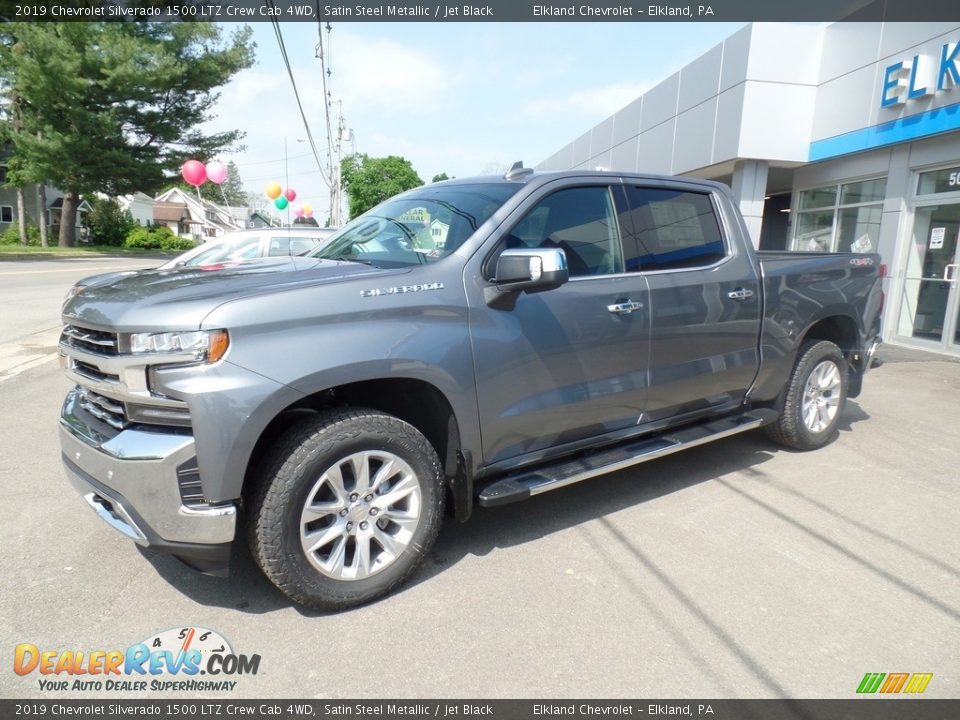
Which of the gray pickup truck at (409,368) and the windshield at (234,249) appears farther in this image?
the windshield at (234,249)

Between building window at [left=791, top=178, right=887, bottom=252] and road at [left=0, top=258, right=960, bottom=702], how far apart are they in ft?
26.5

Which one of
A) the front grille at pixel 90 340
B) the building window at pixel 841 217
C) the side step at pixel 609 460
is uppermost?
the building window at pixel 841 217

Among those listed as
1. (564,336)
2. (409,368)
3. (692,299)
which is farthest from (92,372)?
(692,299)

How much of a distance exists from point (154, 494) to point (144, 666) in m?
0.68

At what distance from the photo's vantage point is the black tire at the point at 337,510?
258cm

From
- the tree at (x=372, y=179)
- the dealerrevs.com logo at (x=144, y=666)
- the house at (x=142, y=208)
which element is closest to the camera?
the dealerrevs.com logo at (x=144, y=666)

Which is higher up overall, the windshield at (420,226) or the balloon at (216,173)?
the balloon at (216,173)

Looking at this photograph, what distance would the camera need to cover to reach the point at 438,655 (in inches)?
100

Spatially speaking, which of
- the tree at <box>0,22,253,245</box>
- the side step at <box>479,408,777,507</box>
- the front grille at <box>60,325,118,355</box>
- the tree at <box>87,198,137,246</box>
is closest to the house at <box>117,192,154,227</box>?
the tree at <box>87,198,137,246</box>

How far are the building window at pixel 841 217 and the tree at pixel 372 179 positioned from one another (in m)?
53.7

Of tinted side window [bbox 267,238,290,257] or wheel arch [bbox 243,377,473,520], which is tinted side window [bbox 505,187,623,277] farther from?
tinted side window [bbox 267,238,290,257]

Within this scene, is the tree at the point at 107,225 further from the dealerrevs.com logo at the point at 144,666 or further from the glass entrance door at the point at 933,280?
the dealerrevs.com logo at the point at 144,666

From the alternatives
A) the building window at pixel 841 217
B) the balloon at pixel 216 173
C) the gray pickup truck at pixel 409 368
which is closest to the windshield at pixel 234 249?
the gray pickup truck at pixel 409 368
